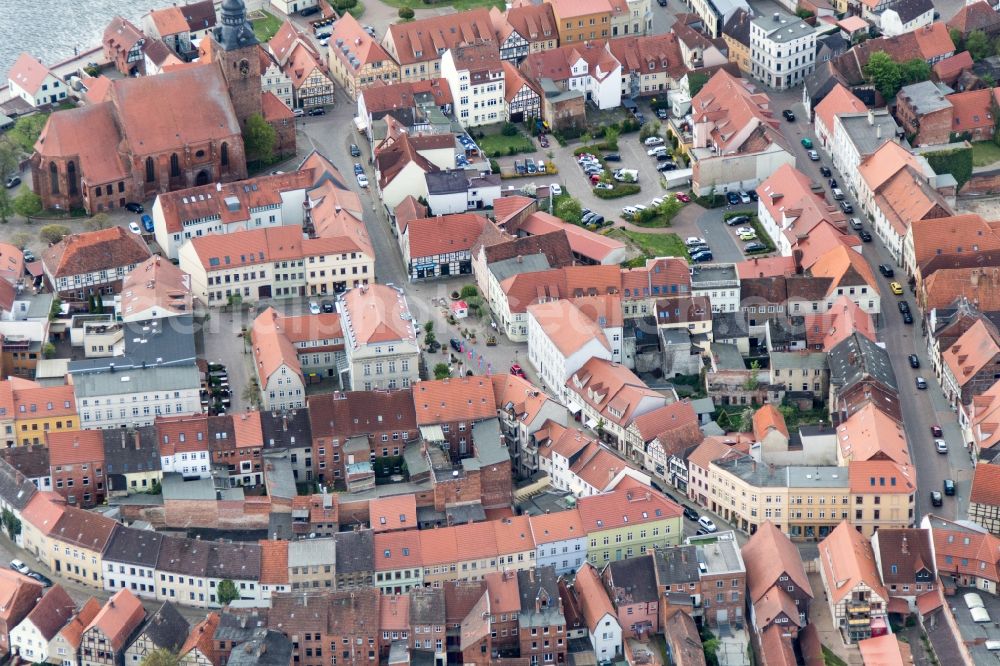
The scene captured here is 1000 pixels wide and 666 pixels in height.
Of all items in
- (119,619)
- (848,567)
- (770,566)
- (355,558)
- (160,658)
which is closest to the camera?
(160,658)

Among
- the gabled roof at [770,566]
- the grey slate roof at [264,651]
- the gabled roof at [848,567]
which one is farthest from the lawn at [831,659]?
the grey slate roof at [264,651]

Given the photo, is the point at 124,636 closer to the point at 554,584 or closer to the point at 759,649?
the point at 554,584

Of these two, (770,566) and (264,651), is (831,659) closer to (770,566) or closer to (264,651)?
(770,566)

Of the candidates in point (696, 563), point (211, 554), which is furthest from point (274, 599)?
point (696, 563)

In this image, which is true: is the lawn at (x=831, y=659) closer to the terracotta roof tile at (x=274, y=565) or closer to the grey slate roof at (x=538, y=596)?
the grey slate roof at (x=538, y=596)

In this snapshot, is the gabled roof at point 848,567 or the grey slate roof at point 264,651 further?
the gabled roof at point 848,567

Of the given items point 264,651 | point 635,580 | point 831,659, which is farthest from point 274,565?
point 831,659
